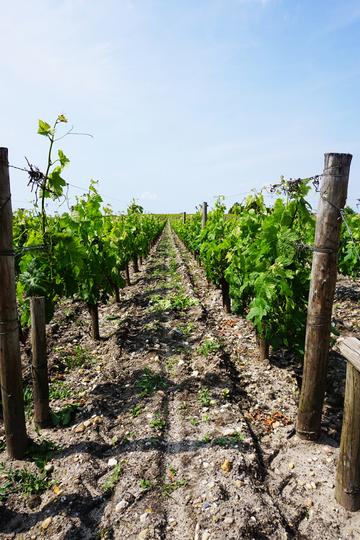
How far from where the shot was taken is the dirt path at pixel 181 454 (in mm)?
2809

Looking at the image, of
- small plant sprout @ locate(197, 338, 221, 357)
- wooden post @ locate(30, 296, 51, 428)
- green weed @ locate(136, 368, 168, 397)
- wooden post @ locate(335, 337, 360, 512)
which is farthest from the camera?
small plant sprout @ locate(197, 338, 221, 357)

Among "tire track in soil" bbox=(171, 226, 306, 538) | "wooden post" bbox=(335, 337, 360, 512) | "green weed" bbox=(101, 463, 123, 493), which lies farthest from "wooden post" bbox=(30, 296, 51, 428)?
"wooden post" bbox=(335, 337, 360, 512)

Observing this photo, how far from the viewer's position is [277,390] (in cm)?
486

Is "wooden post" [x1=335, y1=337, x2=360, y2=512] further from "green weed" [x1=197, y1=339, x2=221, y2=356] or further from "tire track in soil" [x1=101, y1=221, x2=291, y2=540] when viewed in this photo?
"green weed" [x1=197, y1=339, x2=221, y2=356]

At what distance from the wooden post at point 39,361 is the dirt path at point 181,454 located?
0.78ft

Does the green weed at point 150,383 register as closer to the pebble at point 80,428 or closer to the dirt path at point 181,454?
the dirt path at point 181,454

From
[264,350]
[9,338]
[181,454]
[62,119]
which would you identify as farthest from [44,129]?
[264,350]

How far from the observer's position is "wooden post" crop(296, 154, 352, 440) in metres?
3.29

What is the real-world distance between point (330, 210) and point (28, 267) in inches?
153

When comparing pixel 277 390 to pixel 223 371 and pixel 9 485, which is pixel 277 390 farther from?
pixel 9 485

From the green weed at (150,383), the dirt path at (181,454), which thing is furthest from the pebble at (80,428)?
the green weed at (150,383)

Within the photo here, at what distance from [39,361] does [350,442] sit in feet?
10.4

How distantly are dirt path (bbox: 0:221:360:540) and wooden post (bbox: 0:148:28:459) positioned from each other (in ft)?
1.54

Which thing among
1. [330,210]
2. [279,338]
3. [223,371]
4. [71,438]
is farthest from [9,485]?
[330,210]
